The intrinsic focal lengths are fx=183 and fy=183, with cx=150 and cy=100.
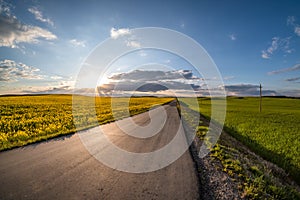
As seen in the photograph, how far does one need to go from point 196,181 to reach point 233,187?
985 millimetres

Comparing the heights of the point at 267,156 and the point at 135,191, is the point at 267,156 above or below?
below

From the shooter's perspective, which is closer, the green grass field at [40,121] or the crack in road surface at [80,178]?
the crack in road surface at [80,178]

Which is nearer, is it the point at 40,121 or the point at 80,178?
the point at 80,178

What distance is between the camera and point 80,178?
4.77 meters

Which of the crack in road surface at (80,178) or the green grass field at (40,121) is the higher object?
the green grass field at (40,121)

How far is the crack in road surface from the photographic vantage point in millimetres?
4039

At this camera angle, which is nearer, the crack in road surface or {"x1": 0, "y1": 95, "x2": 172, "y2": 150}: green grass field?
the crack in road surface

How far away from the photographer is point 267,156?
9.35 metres

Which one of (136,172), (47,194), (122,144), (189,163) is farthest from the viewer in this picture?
(122,144)

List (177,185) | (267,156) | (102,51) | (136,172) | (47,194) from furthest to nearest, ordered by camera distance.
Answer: (102,51) → (267,156) → (136,172) → (177,185) → (47,194)

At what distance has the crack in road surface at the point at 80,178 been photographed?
404 cm

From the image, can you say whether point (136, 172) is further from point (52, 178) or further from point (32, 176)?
point (32, 176)

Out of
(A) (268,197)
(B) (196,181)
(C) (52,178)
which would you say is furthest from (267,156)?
(C) (52,178)

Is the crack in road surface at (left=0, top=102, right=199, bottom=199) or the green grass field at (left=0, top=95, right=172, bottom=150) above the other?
the green grass field at (left=0, top=95, right=172, bottom=150)
